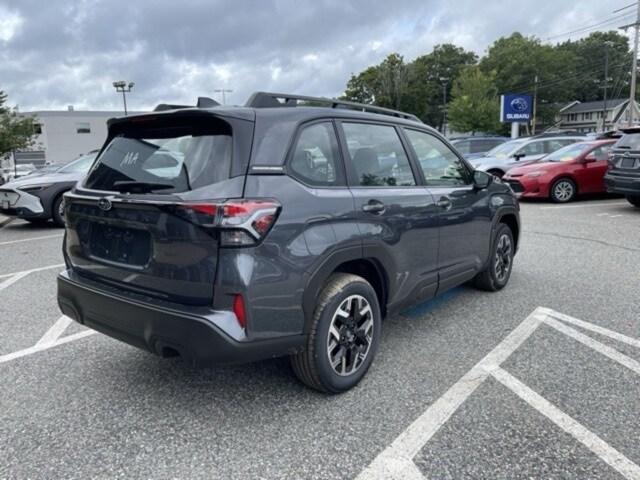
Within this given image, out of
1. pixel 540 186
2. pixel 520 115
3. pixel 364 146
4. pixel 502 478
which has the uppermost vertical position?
pixel 520 115

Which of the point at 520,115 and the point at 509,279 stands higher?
the point at 520,115

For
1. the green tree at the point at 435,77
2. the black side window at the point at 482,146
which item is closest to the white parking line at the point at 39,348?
the black side window at the point at 482,146

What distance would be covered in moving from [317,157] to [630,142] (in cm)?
918

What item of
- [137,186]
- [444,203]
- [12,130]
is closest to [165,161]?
[137,186]

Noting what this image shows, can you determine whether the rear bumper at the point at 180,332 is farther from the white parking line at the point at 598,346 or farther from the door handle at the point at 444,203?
the white parking line at the point at 598,346

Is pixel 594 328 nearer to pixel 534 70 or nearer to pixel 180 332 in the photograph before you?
pixel 180 332

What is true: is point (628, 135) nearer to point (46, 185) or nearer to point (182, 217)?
point (182, 217)

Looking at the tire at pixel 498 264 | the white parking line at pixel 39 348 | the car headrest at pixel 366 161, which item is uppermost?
the car headrest at pixel 366 161

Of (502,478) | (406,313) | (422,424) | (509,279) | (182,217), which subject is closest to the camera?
(502,478)

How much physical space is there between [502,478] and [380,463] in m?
0.55

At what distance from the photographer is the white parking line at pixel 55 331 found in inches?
155

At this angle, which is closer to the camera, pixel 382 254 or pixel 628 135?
pixel 382 254

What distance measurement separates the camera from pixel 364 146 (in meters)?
3.30

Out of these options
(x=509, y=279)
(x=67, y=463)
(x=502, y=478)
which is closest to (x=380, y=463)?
(x=502, y=478)
